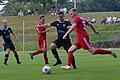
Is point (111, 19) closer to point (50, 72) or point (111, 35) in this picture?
point (111, 35)

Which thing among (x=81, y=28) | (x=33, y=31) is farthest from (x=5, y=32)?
(x=33, y=31)

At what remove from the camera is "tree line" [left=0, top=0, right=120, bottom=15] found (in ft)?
322

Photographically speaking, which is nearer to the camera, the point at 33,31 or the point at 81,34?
the point at 81,34

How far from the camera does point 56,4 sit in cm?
10138

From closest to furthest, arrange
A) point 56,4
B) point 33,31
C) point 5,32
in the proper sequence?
point 5,32
point 33,31
point 56,4

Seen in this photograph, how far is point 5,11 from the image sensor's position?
122625 mm

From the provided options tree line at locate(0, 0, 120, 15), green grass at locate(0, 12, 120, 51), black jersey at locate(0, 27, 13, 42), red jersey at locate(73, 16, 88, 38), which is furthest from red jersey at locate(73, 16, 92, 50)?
tree line at locate(0, 0, 120, 15)

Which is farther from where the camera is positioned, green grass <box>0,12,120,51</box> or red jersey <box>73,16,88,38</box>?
green grass <box>0,12,120,51</box>

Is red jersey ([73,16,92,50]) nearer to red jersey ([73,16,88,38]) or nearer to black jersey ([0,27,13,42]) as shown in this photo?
red jersey ([73,16,88,38])

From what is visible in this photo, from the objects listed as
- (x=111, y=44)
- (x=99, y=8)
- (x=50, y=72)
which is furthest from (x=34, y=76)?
(x=99, y=8)

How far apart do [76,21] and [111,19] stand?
5377 cm

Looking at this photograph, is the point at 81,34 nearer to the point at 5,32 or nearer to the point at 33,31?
the point at 5,32

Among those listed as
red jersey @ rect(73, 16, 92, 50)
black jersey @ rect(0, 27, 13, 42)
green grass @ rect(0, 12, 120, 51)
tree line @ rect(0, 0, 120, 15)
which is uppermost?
red jersey @ rect(73, 16, 92, 50)

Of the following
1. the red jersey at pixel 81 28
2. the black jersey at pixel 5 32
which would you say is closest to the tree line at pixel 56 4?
the black jersey at pixel 5 32
